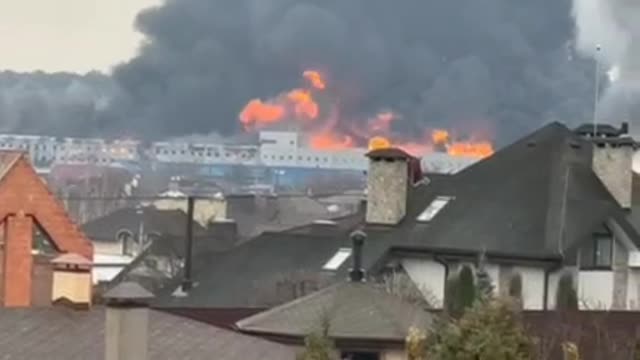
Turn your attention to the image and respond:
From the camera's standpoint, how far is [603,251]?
4219 cm

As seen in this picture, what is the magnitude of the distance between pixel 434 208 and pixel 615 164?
193 inches

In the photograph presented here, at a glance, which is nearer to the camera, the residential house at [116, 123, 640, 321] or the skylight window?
the residential house at [116, 123, 640, 321]

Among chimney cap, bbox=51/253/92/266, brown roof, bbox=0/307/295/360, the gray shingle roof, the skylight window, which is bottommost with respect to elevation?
brown roof, bbox=0/307/295/360

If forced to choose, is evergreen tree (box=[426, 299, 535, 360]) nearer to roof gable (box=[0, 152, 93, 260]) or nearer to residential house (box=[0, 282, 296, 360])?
residential house (box=[0, 282, 296, 360])

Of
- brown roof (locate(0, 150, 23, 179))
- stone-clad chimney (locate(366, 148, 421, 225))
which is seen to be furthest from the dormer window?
brown roof (locate(0, 150, 23, 179))

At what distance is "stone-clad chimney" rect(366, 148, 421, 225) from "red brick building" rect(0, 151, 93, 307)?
567 inches

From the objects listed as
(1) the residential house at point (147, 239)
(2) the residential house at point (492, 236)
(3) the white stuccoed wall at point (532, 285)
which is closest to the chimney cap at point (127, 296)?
(2) the residential house at point (492, 236)

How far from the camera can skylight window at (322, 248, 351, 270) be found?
43.4 metres

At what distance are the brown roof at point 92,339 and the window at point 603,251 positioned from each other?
74.1 feet

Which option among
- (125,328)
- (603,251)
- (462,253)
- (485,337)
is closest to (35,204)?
(125,328)

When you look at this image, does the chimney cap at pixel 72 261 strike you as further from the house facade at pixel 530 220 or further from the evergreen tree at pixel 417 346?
the house facade at pixel 530 220

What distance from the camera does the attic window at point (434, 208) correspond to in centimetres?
4416

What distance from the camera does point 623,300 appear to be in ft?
136

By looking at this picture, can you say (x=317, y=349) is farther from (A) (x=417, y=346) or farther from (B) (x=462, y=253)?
(B) (x=462, y=253)
